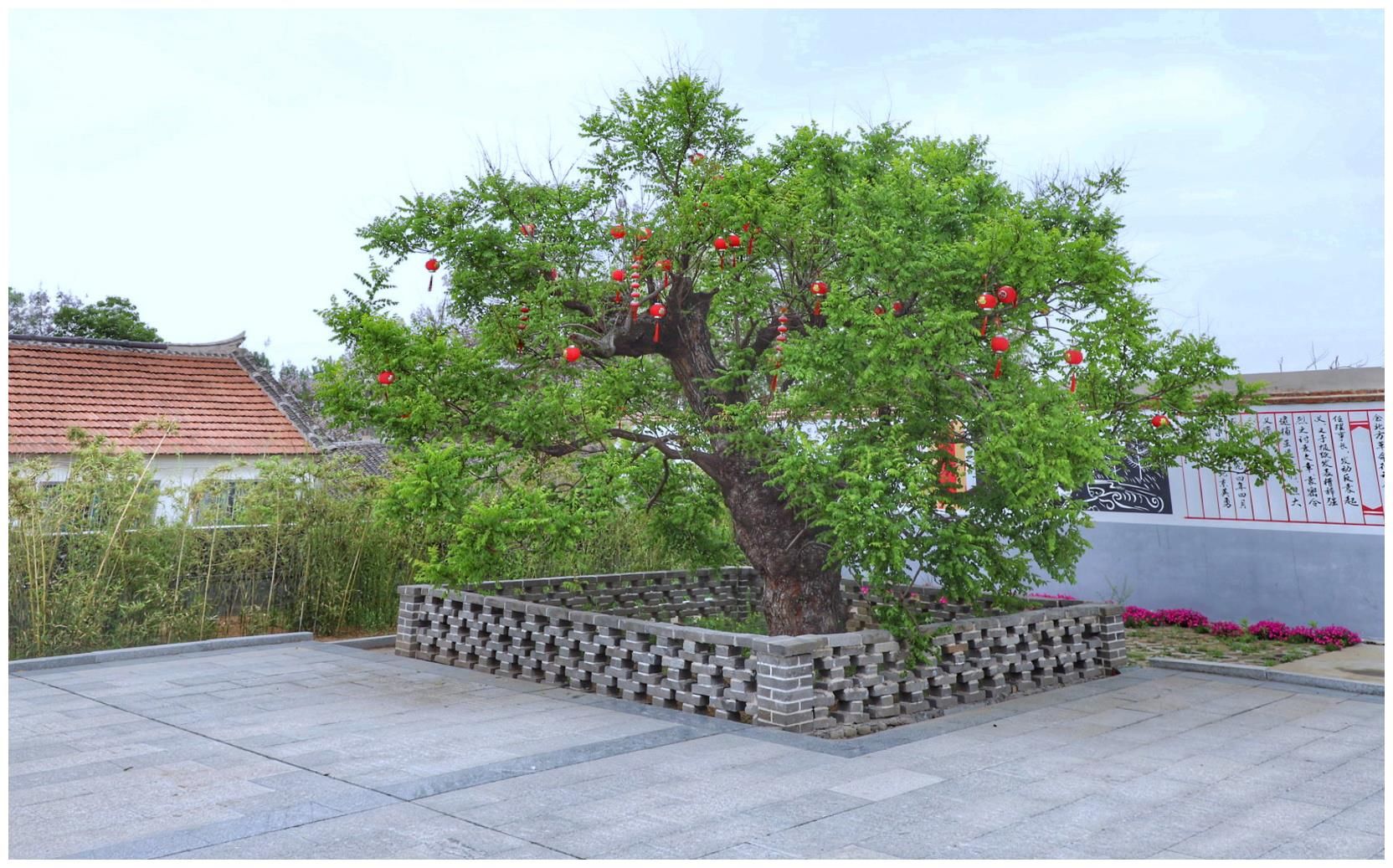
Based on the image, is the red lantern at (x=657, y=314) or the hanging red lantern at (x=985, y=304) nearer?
the hanging red lantern at (x=985, y=304)

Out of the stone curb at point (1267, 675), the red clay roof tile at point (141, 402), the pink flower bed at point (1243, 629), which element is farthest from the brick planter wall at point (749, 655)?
the red clay roof tile at point (141, 402)

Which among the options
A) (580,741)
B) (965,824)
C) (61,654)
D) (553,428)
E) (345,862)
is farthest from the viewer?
(61,654)

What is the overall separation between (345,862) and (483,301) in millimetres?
4158

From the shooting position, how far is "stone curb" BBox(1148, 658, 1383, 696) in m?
6.46

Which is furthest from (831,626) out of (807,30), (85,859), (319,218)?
(319,218)

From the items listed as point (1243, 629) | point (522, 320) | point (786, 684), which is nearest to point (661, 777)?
point (786, 684)

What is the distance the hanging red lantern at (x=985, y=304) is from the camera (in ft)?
17.4

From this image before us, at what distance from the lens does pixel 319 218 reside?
1814cm

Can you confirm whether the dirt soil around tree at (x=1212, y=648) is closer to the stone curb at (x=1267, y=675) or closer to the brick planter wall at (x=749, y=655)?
the stone curb at (x=1267, y=675)

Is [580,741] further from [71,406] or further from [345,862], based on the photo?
[71,406]

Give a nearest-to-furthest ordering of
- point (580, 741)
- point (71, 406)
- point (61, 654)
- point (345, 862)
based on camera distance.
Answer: point (345, 862) → point (580, 741) → point (61, 654) → point (71, 406)

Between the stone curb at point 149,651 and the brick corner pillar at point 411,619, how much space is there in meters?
1.22

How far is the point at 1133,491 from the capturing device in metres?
9.54

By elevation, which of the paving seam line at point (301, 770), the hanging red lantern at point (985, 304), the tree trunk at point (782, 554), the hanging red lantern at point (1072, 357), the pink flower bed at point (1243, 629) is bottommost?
the paving seam line at point (301, 770)
